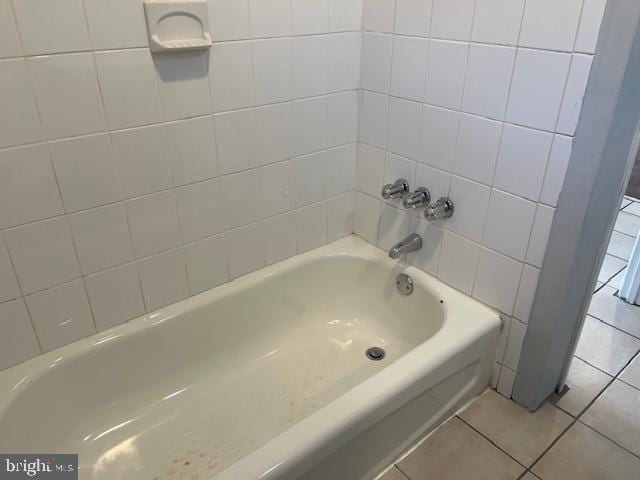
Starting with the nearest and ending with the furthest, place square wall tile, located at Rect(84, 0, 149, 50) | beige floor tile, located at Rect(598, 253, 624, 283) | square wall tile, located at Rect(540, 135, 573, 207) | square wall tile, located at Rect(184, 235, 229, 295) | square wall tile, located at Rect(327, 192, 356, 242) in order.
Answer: square wall tile, located at Rect(84, 0, 149, 50) → square wall tile, located at Rect(540, 135, 573, 207) → square wall tile, located at Rect(184, 235, 229, 295) → square wall tile, located at Rect(327, 192, 356, 242) → beige floor tile, located at Rect(598, 253, 624, 283)

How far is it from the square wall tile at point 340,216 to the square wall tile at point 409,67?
48cm

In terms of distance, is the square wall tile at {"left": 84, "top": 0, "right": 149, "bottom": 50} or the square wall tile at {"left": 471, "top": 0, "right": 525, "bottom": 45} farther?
the square wall tile at {"left": 471, "top": 0, "right": 525, "bottom": 45}

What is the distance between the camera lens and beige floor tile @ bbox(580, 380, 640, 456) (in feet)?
4.97

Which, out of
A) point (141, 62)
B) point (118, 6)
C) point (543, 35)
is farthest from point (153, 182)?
point (543, 35)

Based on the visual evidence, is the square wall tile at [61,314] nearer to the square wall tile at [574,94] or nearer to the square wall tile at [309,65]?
the square wall tile at [309,65]

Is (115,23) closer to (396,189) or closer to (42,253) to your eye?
(42,253)

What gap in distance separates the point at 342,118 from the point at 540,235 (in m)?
0.81

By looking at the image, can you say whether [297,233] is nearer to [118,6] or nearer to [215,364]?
[215,364]

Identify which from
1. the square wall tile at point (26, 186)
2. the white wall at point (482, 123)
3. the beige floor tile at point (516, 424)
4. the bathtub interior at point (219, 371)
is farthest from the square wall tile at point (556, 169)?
the square wall tile at point (26, 186)

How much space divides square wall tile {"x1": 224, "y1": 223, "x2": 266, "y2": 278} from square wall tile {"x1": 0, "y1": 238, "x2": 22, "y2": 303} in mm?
622

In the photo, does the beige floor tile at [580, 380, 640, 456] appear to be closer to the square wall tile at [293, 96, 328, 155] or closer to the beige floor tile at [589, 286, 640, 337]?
the beige floor tile at [589, 286, 640, 337]

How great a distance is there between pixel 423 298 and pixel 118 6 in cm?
130

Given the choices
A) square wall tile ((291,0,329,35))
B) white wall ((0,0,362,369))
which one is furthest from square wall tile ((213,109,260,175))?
square wall tile ((291,0,329,35))
